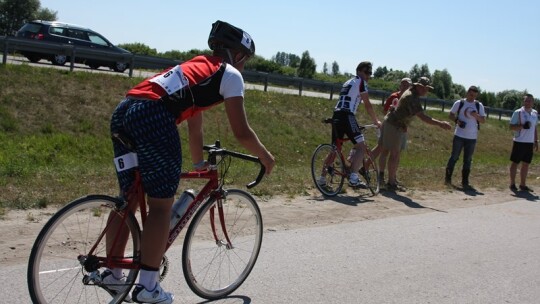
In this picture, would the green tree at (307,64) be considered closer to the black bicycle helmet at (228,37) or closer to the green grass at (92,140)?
the green grass at (92,140)

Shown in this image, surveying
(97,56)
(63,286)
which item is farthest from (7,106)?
(63,286)

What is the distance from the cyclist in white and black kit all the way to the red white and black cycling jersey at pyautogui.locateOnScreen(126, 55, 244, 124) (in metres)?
6.10

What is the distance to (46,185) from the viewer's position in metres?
8.37

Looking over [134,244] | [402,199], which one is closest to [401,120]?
[402,199]

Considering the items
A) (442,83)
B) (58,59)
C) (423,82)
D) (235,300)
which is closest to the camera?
(235,300)

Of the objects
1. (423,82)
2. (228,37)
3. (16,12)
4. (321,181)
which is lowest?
(321,181)

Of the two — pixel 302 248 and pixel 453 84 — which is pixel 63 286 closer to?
pixel 302 248

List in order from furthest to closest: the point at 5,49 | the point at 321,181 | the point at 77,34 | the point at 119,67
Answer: the point at 77,34 → the point at 119,67 → the point at 5,49 → the point at 321,181

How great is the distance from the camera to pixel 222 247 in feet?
16.6

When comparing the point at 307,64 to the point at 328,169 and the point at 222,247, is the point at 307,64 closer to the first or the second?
the point at 328,169

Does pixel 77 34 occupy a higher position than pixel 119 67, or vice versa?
pixel 77 34

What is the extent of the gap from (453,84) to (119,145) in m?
86.7

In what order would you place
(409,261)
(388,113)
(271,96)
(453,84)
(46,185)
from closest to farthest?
(409,261) < (46,185) < (388,113) < (271,96) < (453,84)

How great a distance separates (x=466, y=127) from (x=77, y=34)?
1739 centimetres
